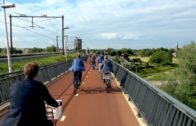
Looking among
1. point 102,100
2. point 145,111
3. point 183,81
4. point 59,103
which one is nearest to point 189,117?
point 59,103

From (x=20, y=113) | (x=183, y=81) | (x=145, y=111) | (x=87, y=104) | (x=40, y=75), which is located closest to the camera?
(x=20, y=113)

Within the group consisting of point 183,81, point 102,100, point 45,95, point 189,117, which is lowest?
point 183,81

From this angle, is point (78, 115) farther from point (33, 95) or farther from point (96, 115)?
point (33, 95)

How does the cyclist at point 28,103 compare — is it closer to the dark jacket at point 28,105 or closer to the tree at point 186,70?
the dark jacket at point 28,105

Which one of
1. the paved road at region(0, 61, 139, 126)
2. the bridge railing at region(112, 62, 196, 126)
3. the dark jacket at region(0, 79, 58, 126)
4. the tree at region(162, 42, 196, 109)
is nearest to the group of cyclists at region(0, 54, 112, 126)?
the dark jacket at region(0, 79, 58, 126)

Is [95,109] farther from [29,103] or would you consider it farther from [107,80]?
[29,103]

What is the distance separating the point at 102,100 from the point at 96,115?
4.47 metres

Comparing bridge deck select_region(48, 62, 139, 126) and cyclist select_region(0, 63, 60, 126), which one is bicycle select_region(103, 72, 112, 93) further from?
cyclist select_region(0, 63, 60, 126)

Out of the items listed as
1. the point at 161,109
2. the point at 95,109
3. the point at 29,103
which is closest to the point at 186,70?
the point at 95,109

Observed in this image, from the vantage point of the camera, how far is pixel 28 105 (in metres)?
6.77

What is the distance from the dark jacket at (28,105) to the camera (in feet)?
21.9

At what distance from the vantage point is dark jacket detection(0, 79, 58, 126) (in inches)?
263

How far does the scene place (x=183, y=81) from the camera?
84438 millimetres

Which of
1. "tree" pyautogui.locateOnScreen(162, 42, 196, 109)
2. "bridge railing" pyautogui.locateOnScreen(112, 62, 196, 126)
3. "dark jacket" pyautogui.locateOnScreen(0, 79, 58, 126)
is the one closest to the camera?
"dark jacket" pyautogui.locateOnScreen(0, 79, 58, 126)
